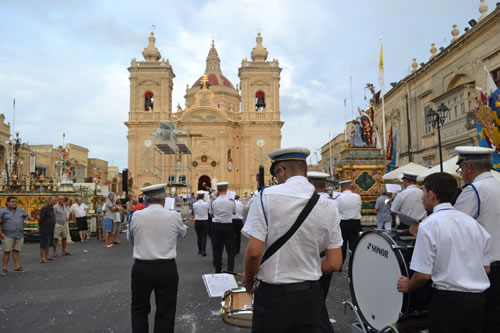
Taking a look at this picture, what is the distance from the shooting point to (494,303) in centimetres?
311

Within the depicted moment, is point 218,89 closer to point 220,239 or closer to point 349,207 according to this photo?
point 220,239

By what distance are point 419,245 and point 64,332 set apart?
4645 millimetres

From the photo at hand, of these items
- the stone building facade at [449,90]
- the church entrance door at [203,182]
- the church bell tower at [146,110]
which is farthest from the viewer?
the church entrance door at [203,182]

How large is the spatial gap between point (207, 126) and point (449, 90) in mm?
27666

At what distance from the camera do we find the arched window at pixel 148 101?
4269cm

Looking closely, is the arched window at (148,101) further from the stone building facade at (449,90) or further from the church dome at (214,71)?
the stone building facade at (449,90)

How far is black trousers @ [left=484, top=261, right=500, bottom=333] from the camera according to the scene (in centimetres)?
308

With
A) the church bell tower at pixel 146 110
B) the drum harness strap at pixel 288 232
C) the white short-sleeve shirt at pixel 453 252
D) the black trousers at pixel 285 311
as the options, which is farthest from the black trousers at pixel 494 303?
the church bell tower at pixel 146 110

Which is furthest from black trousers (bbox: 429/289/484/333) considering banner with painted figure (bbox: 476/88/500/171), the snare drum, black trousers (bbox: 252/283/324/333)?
banner with painted figure (bbox: 476/88/500/171)

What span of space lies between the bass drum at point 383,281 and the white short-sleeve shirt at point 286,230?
3.79 feet

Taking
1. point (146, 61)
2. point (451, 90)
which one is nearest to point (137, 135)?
point (146, 61)

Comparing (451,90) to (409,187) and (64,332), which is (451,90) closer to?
(409,187)

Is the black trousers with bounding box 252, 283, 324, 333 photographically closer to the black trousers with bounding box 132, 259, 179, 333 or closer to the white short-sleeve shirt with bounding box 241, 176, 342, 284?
the white short-sleeve shirt with bounding box 241, 176, 342, 284

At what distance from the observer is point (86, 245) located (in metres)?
13.3
